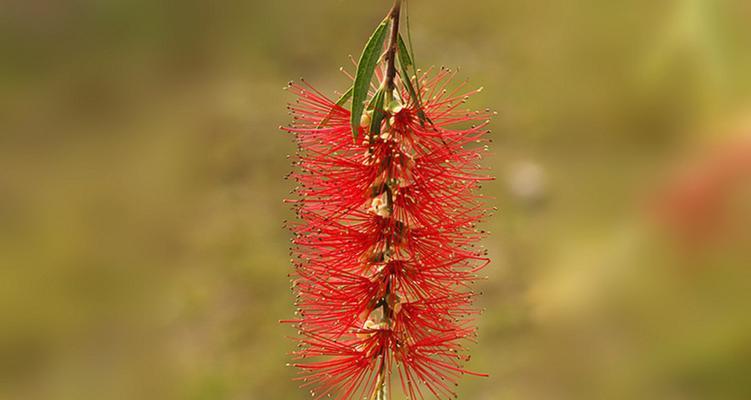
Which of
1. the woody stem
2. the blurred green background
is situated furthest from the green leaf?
the blurred green background

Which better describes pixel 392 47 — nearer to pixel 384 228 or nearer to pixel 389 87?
pixel 389 87

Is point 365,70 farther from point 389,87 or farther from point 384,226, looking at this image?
point 384,226

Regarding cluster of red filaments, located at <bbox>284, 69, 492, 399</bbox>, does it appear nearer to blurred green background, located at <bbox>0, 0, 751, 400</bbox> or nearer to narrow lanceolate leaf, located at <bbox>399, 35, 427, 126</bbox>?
narrow lanceolate leaf, located at <bbox>399, 35, 427, 126</bbox>
